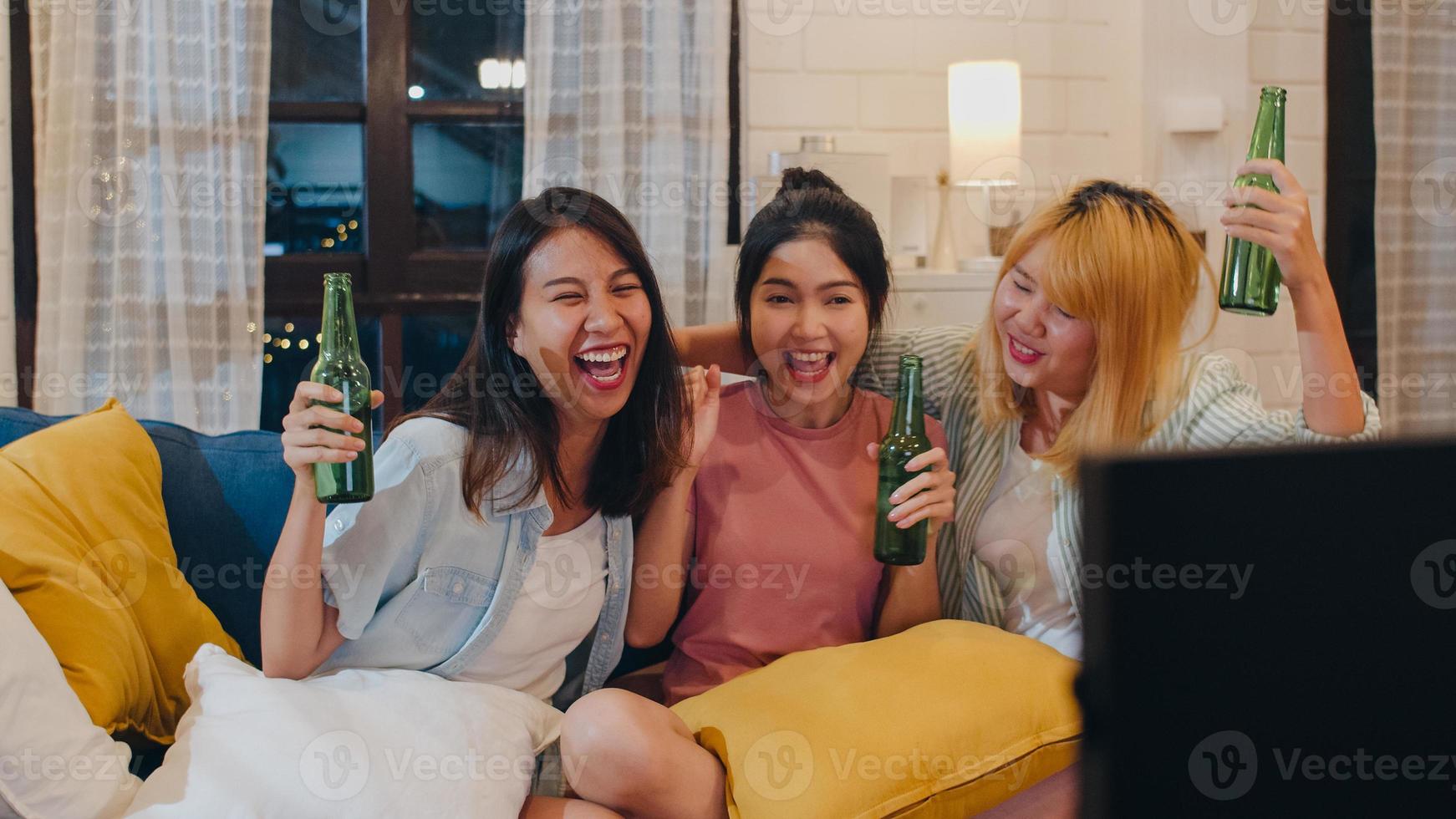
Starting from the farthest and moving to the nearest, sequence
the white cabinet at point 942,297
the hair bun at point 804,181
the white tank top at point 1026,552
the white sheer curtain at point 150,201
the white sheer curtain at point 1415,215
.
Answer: the white sheer curtain at point 1415,215, the white cabinet at point 942,297, the white sheer curtain at point 150,201, the hair bun at point 804,181, the white tank top at point 1026,552

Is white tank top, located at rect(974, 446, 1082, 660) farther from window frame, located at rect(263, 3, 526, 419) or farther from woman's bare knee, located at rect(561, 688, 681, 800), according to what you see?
window frame, located at rect(263, 3, 526, 419)

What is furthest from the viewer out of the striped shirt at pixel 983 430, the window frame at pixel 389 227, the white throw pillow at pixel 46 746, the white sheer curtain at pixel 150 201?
the window frame at pixel 389 227

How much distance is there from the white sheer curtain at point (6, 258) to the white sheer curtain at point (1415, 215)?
11.6 feet

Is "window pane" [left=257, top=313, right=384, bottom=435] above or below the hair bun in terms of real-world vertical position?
below

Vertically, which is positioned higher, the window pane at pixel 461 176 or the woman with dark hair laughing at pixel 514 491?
the window pane at pixel 461 176

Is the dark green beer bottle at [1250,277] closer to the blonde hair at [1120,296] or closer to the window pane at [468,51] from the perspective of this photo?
the blonde hair at [1120,296]

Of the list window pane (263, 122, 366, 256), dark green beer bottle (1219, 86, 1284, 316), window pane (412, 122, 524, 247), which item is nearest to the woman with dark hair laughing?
dark green beer bottle (1219, 86, 1284, 316)

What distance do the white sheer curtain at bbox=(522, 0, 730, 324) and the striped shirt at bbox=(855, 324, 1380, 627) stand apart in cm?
123

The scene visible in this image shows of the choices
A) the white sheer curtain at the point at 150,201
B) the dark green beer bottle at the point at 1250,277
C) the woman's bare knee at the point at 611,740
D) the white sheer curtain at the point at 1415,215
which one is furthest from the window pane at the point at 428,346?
the white sheer curtain at the point at 1415,215

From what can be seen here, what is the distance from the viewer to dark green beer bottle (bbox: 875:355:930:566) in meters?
1.66

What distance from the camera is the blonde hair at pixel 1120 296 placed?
168 centimetres

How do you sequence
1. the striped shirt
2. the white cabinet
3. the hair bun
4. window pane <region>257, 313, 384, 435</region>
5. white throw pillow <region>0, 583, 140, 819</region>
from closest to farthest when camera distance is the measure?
white throw pillow <region>0, 583, 140, 819</region> < the striped shirt < the hair bun < the white cabinet < window pane <region>257, 313, 384, 435</region>

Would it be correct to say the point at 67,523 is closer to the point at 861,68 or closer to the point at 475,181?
the point at 475,181

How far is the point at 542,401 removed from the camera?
62.5 inches
